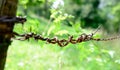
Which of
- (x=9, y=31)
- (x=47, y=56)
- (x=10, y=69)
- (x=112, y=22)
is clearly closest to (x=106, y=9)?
(x=112, y=22)

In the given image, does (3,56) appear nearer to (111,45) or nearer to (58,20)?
(58,20)

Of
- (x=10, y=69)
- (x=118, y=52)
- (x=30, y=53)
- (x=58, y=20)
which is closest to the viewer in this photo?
(x=58, y=20)

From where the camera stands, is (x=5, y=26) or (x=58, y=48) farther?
(x=58, y=48)

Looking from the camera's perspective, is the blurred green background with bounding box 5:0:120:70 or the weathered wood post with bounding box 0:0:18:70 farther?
the blurred green background with bounding box 5:0:120:70

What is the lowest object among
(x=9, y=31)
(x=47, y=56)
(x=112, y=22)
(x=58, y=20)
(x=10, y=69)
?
(x=112, y=22)

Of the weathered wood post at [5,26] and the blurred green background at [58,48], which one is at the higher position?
the weathered wood post at [5,26]

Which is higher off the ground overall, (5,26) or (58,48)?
(5,26)

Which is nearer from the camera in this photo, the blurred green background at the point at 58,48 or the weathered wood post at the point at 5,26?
the weathered wood post at the point at 5,26

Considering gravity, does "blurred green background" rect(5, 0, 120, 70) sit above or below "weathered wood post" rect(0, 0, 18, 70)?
below
